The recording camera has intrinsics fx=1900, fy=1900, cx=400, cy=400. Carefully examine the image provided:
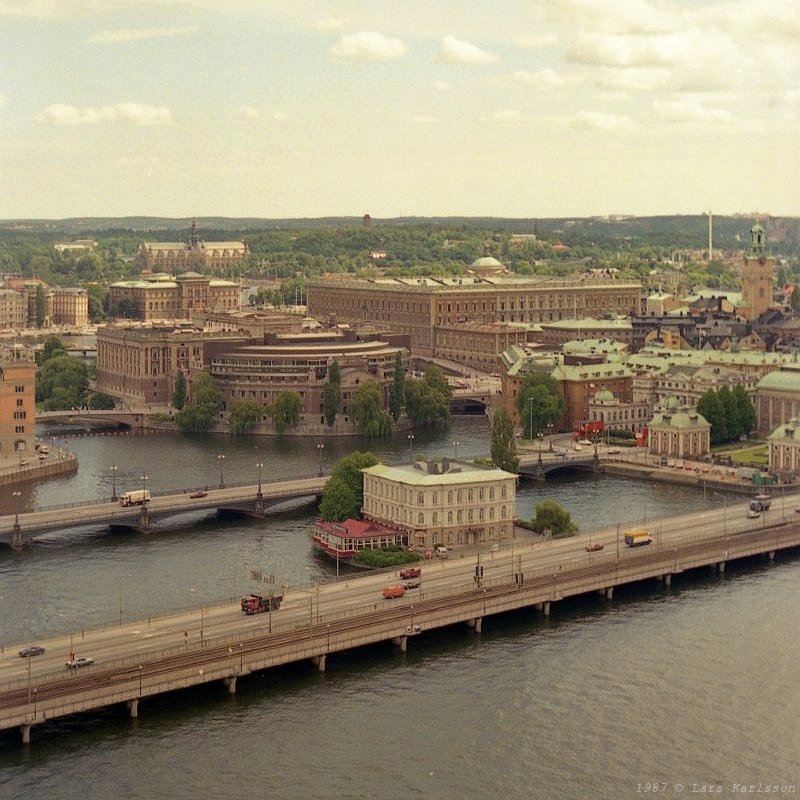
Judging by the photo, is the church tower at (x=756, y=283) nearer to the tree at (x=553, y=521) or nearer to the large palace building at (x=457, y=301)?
the large palace building at (x=457, y=301)

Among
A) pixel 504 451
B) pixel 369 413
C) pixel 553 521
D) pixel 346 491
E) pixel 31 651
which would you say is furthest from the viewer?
pixel 369 413

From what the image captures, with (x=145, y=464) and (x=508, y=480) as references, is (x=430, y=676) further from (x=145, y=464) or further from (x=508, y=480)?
(x=145, y=464)

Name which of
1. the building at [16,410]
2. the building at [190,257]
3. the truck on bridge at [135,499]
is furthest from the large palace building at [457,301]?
the building at [190,257]

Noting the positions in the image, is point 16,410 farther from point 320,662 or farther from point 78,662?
point 78,662

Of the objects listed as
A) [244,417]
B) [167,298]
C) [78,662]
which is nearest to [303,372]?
[244,417]

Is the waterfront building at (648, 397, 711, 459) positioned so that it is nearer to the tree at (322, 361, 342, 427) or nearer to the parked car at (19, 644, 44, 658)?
the tree at (322, 361, 342, 427)

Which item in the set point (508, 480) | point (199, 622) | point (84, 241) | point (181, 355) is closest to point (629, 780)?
point (199, 622)
